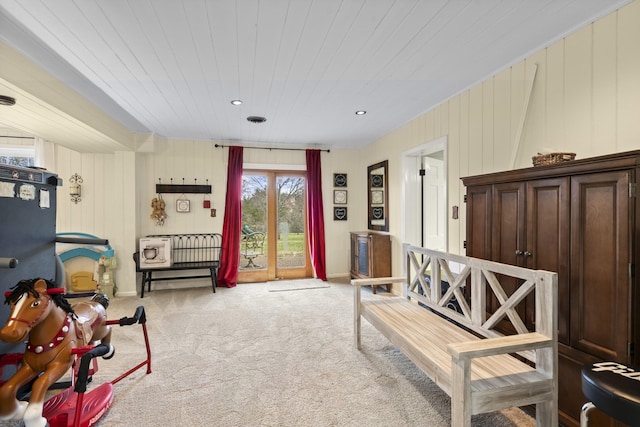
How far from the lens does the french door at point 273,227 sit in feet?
18.1

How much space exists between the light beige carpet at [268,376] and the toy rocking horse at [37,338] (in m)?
0.47

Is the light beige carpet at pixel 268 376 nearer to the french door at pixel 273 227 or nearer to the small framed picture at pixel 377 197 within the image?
the french door at pixel 273 227

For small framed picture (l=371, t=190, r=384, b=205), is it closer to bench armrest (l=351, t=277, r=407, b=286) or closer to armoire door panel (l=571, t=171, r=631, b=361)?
bench armrest (l=351, t=277, r=407, b=286)

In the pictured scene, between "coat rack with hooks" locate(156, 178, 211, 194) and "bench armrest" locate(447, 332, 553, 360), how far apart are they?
15.3 ft

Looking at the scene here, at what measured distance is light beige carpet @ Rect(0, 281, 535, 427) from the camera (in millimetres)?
1933

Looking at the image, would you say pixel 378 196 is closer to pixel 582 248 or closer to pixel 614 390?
pixel 582 248

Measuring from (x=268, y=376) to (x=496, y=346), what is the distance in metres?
1.69

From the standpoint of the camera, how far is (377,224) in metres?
5.36

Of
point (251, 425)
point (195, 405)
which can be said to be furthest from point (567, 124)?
point (195, 405)

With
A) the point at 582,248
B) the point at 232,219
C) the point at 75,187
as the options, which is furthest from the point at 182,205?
the point at 582,248

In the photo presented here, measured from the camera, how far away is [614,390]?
1137 millimetres

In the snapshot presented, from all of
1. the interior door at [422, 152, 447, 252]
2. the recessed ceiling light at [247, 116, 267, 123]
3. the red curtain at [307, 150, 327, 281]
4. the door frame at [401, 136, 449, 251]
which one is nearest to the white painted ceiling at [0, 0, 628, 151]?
the recessed ceiling light at [247, 116, 267, 123]

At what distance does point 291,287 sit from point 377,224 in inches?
72.4

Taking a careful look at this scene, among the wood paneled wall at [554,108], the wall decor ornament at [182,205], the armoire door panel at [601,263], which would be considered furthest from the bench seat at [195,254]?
the armoire door panel at [601,263]
